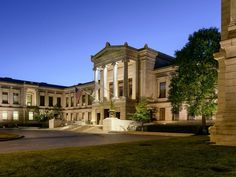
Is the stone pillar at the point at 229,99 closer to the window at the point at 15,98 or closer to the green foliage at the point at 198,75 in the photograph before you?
the green foliage at the point at 198,75

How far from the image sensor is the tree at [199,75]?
30.6 m

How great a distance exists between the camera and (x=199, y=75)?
3112 cm

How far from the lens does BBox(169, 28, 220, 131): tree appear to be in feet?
100

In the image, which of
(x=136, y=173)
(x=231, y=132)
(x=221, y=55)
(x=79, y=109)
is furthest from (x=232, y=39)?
(x=79, y=109)

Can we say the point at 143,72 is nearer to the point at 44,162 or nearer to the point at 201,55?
the point at 201,55

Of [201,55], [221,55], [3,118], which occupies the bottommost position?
[3,118]

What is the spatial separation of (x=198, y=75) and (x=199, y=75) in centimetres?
12

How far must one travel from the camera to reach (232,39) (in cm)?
1269

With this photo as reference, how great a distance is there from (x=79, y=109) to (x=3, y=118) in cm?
2064

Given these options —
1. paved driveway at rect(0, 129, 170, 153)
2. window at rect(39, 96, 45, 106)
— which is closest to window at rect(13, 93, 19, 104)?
window at rect(39, 96, 45, 106)

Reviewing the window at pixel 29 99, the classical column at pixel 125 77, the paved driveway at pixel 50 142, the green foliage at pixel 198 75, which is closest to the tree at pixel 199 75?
the green foliage at pixel 198 75

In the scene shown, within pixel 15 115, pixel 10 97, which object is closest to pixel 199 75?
pixel 10 97

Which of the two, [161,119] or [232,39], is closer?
[232,39]

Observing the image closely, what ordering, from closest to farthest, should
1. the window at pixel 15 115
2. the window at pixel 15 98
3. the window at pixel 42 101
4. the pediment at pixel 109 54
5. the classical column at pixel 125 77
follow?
the classical column at pixel 125 77, the pediment at pixel 109 54, the window at pixel 15 98, the window at pixel 15 115, the window at pixel 42 101
